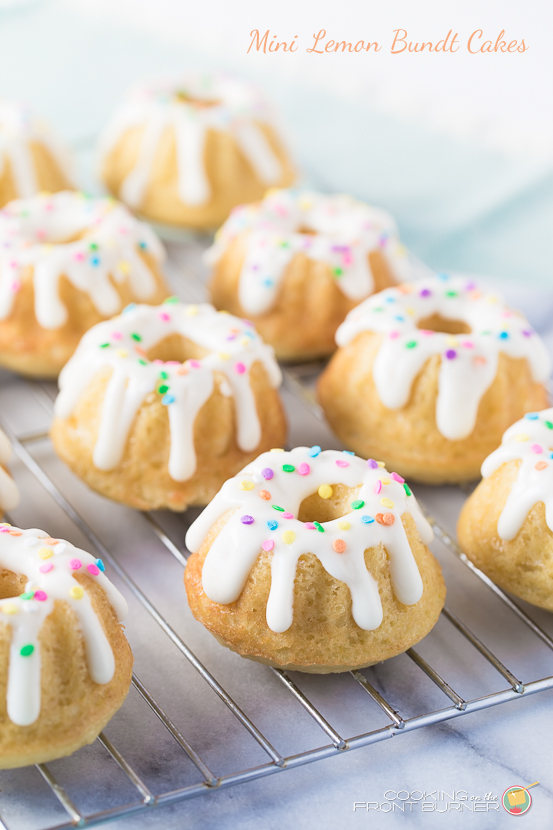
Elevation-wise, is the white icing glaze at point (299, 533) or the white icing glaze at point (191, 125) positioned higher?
the white icing glaze at point (191, 125)

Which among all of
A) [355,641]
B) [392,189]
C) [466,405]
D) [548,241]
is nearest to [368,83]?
[392,189]

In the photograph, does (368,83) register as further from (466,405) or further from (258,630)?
(258,630)

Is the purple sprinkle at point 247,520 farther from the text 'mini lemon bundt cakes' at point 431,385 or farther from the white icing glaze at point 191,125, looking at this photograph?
the white icing glaze at point 191,125

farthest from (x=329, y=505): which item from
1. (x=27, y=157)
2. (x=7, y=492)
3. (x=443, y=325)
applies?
(x=27, y=157)

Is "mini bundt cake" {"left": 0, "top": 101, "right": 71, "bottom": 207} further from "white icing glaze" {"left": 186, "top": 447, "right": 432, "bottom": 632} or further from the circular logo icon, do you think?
the circular logo icon

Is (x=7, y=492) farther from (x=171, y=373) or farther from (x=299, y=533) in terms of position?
(x=299, y=533)

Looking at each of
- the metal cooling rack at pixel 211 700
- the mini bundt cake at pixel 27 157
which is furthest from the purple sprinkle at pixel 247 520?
the mini bundt cake at pixel 27 157
